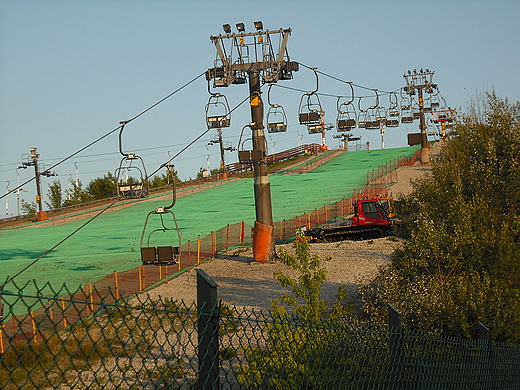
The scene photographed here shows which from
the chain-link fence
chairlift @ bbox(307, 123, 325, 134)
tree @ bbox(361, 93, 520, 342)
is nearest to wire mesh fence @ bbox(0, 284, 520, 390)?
the chain-link fence

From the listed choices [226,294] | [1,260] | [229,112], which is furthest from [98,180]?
[226,294]

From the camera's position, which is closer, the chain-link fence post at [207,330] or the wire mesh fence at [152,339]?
the wire mesh fence at [152,339]

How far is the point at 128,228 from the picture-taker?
144 feet

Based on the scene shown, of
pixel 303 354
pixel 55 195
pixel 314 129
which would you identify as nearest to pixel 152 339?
pixel 303 354

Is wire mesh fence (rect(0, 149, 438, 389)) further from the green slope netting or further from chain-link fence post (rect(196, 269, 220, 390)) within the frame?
the green slope netting

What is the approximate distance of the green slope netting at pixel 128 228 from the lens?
2792 cm

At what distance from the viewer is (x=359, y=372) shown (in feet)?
15.4

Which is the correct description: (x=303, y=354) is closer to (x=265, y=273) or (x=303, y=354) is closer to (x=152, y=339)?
(x=152, y=339)

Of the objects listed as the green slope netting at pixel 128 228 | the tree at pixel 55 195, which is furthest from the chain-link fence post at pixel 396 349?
the tree at pixel 55 195

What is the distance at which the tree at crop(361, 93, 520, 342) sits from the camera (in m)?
12.6

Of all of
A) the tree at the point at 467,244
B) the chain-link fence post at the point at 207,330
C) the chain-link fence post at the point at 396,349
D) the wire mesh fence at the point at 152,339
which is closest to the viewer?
the wire mesh fence at the point at 152,339

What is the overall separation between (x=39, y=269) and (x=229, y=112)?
11.1 metres

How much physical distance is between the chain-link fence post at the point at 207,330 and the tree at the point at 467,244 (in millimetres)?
10274

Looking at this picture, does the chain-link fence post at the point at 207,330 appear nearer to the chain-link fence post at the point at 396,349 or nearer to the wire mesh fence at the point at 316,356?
the wire mesh fence at the point at 316,356
